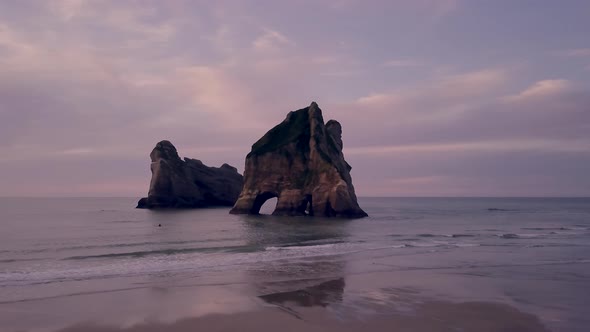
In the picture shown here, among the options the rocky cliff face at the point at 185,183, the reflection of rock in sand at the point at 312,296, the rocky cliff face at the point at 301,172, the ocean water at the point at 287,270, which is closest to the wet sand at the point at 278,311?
the reflection of rock in sand at the point at 312,296

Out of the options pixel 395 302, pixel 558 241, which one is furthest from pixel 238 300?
pixel 558 241

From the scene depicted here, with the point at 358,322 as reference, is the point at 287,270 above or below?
above

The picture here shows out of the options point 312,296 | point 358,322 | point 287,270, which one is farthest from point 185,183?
point 358,322

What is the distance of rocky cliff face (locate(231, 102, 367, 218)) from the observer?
2402 inches

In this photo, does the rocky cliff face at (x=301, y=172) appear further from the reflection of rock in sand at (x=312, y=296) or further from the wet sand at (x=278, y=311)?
the wet sand at (x=278, y=311)

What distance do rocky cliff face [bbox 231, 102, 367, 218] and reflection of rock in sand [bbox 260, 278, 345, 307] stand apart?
4158 cm

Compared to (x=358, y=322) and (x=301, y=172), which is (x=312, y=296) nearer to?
(x=358, y=322)

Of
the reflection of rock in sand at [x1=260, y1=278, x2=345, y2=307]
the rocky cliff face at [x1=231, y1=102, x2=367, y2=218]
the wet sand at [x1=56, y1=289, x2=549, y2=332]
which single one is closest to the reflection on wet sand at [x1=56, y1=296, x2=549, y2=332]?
the wet sand at [x1=56, y1=289, x2=549, y2=332]

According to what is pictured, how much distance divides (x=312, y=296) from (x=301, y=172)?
159ft

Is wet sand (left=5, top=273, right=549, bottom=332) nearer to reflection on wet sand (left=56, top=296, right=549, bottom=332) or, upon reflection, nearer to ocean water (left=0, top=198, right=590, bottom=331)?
reflection on wet sand (left=56, top=296, right=549, bottom=332)

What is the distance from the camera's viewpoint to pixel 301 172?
65312 millimetres

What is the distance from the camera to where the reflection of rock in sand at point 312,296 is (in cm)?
1611

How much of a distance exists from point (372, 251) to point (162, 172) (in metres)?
68.6

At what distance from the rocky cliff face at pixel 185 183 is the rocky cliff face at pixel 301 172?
89.8 ft
